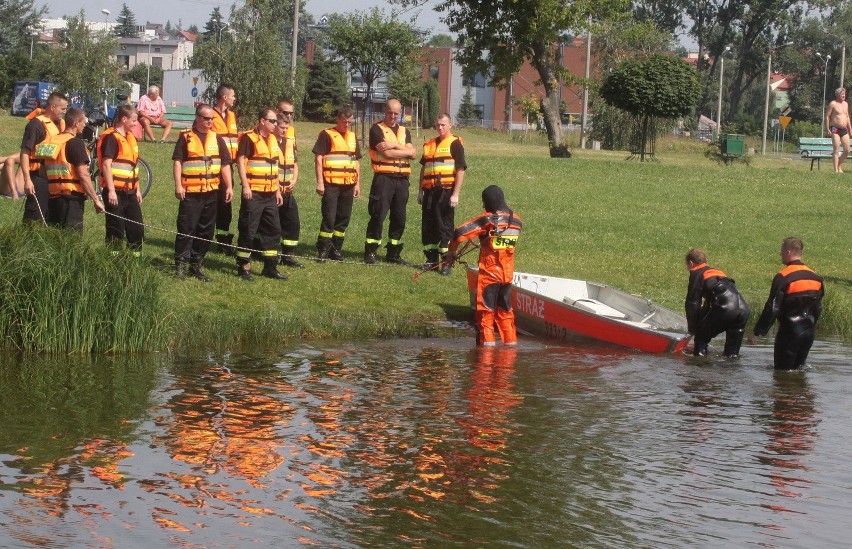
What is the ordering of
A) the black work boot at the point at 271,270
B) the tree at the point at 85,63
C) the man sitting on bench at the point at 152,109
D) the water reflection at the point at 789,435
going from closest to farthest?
the water reflection at the point at 789,435, the black work boot at the point at 271,270, the man sitting on bench at the point at 152,109, the tree at the point at 85,63

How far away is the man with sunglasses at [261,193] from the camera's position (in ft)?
51.6

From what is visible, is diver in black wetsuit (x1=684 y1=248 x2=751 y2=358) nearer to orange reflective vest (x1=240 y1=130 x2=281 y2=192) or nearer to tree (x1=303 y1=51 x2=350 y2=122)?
orange reflective vest (x1=240 y1=130 x2=281 y2=192)

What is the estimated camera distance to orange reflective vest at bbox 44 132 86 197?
14656mm

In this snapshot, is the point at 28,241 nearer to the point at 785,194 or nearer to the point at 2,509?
the point at 2,509

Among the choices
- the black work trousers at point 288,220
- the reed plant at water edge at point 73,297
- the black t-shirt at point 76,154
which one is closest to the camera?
the reed plant at water edge at point 73,297

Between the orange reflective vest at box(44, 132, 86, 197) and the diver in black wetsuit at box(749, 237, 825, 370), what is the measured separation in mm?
7621

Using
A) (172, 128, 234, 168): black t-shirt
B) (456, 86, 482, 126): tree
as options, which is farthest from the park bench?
(456, 86, 482, 126): tree

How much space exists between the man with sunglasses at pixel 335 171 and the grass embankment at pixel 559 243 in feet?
1.82

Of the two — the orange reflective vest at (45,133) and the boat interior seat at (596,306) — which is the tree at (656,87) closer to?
the boat interior seat at (596,306)

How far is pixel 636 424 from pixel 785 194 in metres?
17.5

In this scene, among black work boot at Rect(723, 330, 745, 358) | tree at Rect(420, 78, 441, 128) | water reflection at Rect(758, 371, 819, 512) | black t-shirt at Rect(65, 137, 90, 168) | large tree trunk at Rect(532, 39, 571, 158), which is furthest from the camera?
tree at Rect(420, 78, 441, 128)

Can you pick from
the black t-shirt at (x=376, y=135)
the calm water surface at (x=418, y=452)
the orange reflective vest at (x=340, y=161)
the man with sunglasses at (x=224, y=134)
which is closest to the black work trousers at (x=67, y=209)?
the man with sunglasses at (x=224, y=134)

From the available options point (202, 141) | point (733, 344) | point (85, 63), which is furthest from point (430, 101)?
point (733, 344)

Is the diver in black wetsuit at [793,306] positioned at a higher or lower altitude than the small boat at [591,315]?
higher
